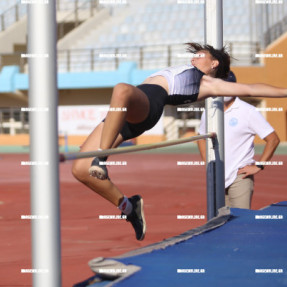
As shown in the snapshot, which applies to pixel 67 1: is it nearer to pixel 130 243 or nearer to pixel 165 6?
pixel 165 6

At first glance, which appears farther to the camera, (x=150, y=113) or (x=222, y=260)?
(x=150, y=113)

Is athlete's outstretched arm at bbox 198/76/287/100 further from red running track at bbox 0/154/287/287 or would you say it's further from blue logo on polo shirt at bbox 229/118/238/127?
red running track at bbox 0/154/287/287

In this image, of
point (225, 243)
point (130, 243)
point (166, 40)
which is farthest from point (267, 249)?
point (166, 40)

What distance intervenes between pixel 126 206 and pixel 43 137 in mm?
1409

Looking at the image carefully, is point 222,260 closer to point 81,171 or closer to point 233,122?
point 81,171

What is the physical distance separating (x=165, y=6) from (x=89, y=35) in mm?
3024

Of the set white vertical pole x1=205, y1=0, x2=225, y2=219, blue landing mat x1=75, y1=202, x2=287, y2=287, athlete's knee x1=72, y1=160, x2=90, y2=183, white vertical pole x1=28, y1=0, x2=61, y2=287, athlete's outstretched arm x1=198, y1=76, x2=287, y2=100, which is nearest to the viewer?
white vertical pole x1=28, y1=0, x2=61, y2=287

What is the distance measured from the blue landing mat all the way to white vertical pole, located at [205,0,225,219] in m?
0.46

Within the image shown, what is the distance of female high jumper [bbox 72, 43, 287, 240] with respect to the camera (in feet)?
7.99

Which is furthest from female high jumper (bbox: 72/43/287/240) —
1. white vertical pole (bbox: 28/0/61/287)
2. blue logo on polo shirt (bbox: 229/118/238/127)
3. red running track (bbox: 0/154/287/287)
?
red running track (bbox: 0/154/287/287)

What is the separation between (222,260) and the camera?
2.33m

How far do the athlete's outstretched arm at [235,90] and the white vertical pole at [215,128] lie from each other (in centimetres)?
58

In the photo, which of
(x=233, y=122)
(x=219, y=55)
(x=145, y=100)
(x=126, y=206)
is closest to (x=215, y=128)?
(x=233, y=122)

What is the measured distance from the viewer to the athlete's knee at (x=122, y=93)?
2449 mm
